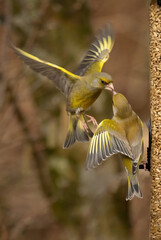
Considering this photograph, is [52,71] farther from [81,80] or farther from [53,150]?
[53,150]

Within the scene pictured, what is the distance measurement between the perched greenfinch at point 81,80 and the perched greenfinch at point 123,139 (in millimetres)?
161

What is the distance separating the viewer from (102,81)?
365cm

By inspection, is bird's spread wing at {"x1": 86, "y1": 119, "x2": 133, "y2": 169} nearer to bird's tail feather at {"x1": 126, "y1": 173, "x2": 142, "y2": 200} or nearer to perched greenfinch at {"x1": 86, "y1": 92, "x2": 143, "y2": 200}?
perched greenfinch at {"x1": 86, "y1": 92, "x2": 143, "y2": 200}

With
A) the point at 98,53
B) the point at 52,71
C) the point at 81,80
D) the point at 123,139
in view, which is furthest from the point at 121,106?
the point at 98,53

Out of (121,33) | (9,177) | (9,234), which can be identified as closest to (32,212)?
(9,177)

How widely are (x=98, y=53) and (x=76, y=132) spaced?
25.0 inches

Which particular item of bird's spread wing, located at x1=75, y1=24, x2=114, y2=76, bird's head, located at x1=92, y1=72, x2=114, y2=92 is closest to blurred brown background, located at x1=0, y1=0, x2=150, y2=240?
bird's spread wing, located at x1=75, y1=24, x2=114, y2=76

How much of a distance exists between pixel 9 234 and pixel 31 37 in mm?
2237

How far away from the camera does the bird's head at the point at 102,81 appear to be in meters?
3.63

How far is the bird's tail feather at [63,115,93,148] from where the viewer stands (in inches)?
151

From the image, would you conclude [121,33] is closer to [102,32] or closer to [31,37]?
[31,37]

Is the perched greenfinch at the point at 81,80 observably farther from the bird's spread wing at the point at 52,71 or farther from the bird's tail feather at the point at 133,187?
the bird's tail feather at the point at 133,187

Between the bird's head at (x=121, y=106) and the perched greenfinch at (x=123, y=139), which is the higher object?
the bird's head at (x=121, y=106)

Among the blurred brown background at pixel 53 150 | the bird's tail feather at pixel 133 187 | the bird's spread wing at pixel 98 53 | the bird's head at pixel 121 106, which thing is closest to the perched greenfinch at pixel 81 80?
the bird's spread wing at pixel 98 53
